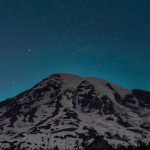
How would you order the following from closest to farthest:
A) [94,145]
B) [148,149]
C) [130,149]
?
1. [148,149]
2. [130,149]
3. [94,145]

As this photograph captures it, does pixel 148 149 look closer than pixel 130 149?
Yes

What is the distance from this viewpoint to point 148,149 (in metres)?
112

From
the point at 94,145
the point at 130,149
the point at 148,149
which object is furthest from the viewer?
the point at 94,145

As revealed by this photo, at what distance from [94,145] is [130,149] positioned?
3268 centimetres

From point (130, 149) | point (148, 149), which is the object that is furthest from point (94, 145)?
point (148, 149)

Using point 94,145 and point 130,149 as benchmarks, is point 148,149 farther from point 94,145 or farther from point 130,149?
point 94,145

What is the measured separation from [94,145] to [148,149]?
1694 inches

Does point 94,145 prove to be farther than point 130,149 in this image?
Yes

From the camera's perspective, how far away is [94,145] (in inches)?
5950

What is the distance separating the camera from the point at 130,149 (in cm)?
12088

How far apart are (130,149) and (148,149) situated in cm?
1039
